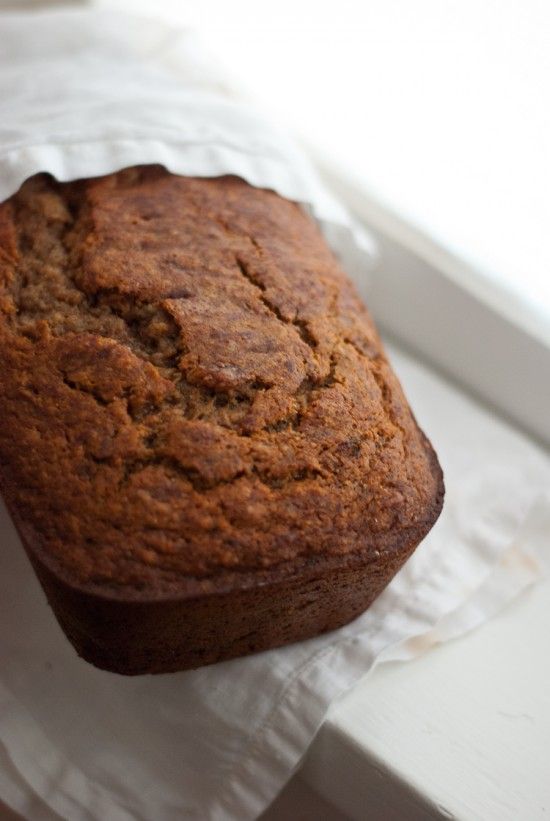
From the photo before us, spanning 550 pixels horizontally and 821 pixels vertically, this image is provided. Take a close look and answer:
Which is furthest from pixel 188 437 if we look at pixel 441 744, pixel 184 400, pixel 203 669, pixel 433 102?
pixel 433 102

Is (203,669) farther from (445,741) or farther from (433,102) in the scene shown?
(433,102)

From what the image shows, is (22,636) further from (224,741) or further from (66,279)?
(66,279)

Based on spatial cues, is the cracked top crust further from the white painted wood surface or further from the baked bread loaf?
the white painted wood surface

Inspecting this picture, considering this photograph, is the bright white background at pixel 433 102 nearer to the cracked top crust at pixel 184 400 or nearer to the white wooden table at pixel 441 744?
the cracked top crust at pixel 184 400

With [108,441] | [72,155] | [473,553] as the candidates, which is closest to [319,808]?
[473,553]

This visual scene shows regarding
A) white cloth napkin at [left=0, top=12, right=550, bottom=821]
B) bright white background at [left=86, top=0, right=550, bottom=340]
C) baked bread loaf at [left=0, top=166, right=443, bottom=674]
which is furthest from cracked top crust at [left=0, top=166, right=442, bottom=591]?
bright white background at [left=86, top=0, right=550, bottom=340]

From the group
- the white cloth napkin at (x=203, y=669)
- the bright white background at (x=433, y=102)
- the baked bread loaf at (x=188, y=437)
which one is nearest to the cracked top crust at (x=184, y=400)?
the baked bread loaf at (x=188, y=437)
